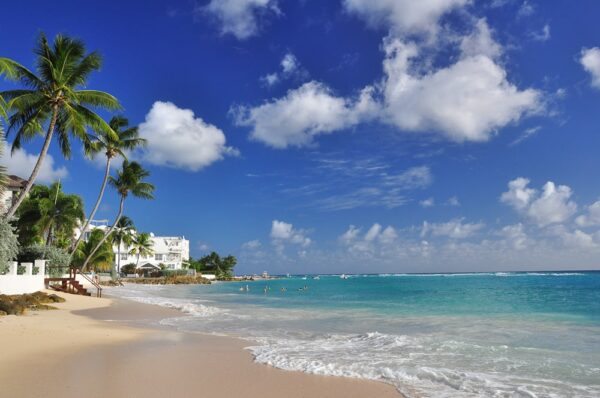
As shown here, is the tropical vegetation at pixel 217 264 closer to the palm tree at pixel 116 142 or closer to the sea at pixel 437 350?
the palm tree at pixel 116 142

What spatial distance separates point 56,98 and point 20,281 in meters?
8.82

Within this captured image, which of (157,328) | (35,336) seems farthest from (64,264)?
(35,336)

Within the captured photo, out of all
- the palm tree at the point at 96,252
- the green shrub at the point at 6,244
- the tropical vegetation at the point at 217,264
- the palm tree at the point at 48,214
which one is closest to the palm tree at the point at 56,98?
the green shrub at the point at 6,244

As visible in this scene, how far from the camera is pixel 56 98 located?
19453mm

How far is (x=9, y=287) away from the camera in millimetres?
20078

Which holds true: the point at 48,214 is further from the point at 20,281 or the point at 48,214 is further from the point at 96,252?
the point at 96,252

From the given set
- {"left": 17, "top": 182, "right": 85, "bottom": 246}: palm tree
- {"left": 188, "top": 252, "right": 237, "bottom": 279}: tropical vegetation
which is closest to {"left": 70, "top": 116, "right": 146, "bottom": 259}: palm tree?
{"left": 17, "top": 182, "right": 85, "bottom": 246}: palm tree

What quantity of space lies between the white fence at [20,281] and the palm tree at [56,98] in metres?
3.42

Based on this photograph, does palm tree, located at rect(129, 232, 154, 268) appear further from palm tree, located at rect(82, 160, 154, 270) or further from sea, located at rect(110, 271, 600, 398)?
sea, located at rect(110, 271, 600, 398)

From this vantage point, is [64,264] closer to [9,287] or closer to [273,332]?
[9,287]

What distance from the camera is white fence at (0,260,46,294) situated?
19.8m

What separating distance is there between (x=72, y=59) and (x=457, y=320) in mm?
20667

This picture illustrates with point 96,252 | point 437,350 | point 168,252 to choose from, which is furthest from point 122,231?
point 437,350

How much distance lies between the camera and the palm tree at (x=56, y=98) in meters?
19.4
